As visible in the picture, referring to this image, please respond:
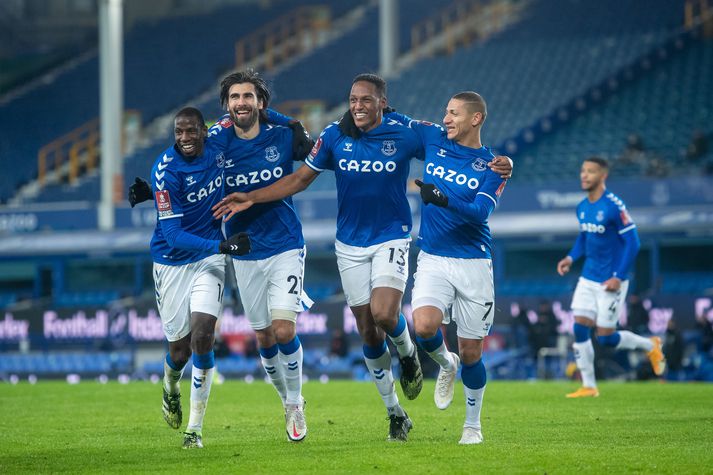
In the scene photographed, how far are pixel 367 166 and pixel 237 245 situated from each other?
1173 mm

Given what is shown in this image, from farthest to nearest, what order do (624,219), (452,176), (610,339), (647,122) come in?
(647,122), (610,339), (624,219), (452,176)

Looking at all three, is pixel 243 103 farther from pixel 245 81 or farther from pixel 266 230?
pixel 266 230

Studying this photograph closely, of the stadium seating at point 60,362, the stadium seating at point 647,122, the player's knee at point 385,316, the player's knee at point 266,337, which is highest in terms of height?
the stadium seating at point 647,122

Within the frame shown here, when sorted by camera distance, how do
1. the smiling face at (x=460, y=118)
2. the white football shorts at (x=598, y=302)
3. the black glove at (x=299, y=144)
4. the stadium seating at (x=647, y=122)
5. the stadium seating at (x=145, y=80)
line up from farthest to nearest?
the stadium seating at (x=145, y=80), the stadium seating at (x=647, y=122), the white football shorts at (x=598, y=302), the black glove at (x=299, y=144), the smiling face at (x=460, y=118)

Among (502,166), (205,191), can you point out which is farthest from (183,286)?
(502,166)

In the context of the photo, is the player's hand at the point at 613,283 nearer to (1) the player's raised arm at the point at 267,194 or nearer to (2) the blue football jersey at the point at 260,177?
(2) the blue football jersey at the point at 260,177

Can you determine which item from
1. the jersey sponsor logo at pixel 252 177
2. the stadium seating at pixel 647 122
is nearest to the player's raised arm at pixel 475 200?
the jersey sponsor logo at pixel 252 177

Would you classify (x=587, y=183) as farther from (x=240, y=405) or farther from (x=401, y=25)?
(x=401, y=25)

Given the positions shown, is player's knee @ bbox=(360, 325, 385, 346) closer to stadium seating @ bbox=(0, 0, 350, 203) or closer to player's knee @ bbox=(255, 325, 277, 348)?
player's knee @ bbox=(255, 325, 277, 348)

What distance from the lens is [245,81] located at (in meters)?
8.99

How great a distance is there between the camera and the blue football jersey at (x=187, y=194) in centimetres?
883

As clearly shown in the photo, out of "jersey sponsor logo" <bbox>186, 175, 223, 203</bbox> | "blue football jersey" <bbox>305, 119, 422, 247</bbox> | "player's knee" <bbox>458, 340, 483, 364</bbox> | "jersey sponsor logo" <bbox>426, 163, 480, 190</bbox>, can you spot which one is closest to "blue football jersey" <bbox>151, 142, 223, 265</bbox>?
"jersey sponsor logo" <bbox>186, 175, 223, 203</bbox>

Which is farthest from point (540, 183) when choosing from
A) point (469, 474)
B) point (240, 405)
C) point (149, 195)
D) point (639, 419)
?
point (469, 474)

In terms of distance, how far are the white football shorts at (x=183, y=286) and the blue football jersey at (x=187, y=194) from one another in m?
0.07
